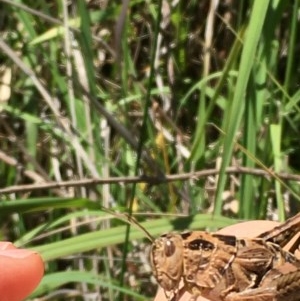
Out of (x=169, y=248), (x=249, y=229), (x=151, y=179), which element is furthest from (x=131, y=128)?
(x=169, y=248)

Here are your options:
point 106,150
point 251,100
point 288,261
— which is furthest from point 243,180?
point 288,261

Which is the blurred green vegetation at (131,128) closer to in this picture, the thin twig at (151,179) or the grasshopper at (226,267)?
the thin twig at (151,179)

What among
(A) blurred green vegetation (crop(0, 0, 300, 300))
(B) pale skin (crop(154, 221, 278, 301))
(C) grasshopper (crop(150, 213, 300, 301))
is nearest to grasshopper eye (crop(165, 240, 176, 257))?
(C) grasshopper (crop(150, 213, 300, 301))

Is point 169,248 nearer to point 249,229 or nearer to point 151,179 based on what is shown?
point 249,229

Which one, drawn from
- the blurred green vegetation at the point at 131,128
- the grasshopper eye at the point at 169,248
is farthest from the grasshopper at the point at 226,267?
the blurred green vegetation at the point at 131,128

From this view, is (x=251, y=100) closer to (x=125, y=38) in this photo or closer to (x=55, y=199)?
(x=125, y=38)
